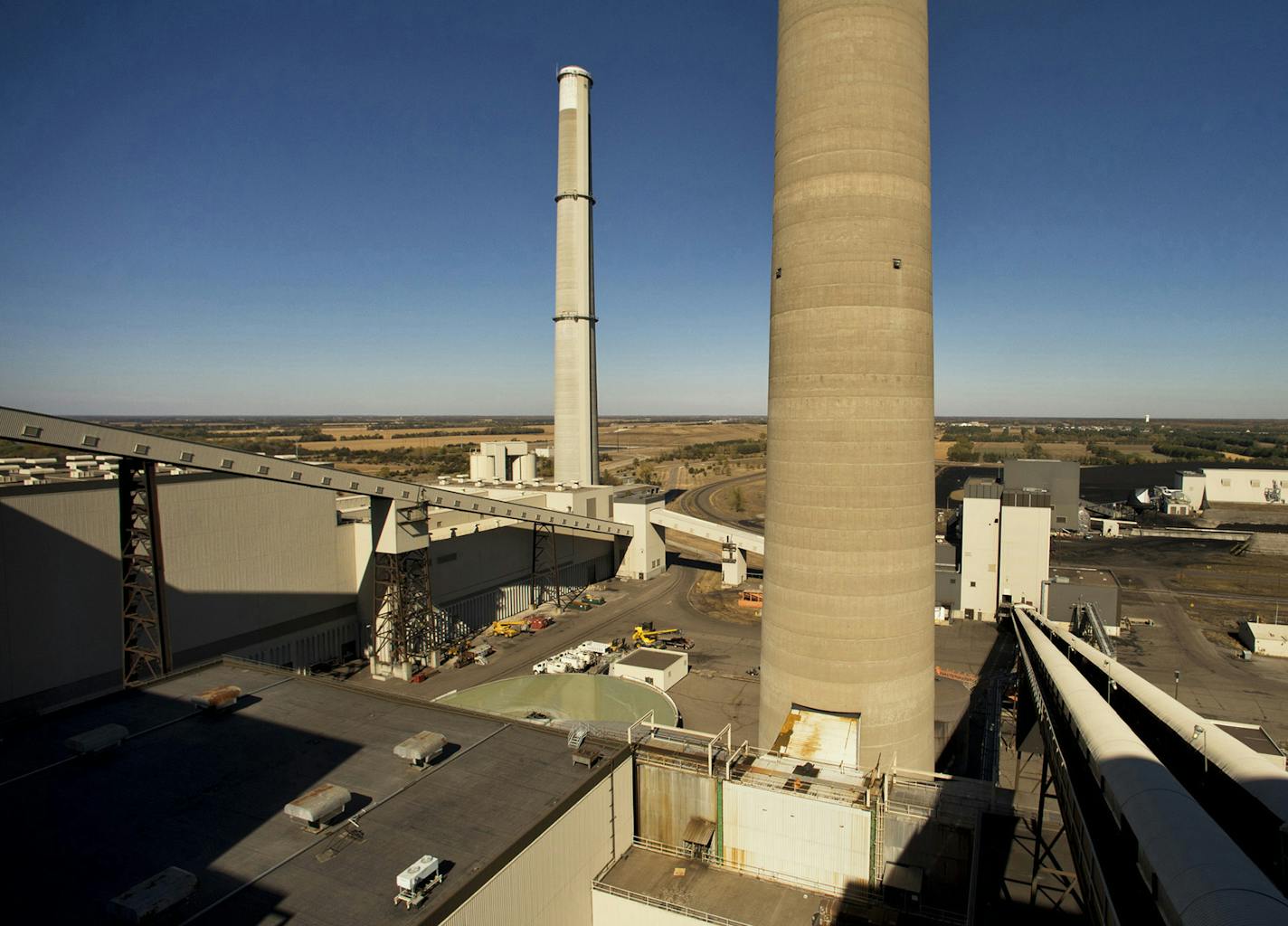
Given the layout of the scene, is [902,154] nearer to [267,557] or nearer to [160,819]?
[160,819]

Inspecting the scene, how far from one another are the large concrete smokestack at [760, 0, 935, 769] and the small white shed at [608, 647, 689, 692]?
17.5 meters

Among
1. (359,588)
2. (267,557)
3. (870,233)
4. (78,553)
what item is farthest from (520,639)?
(870,233)

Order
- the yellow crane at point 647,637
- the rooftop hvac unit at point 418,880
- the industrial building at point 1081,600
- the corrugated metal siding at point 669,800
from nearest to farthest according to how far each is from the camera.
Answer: the rooftop hvac unit at point 418,880 < the corrugated metal siding at point 669,800 < the industrial building at point 1081,600 < the yellow crane at point 647,637

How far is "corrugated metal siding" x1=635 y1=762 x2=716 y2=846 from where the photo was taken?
58.0 feet

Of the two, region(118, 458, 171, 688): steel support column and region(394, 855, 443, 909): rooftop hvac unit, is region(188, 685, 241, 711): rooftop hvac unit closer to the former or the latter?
region(118, 458, 171, 688): steel support column

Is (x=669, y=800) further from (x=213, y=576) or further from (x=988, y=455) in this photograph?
(x=988, y=455)

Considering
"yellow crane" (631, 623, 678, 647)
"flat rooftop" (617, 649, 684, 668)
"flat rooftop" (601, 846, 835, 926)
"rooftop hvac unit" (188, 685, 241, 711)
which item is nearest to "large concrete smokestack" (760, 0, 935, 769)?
"flat rooftop" (601, 846, 835, 926)

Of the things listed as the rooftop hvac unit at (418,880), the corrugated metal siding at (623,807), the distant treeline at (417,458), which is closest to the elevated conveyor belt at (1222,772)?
the corrugated metal siding at (623,807)

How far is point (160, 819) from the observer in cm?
1561

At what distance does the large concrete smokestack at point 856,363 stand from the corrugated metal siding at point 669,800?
530 centimetres

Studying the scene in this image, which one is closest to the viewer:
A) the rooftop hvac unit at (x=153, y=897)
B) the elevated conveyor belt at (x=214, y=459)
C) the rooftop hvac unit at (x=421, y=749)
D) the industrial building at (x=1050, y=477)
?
the rooftop hvac unit at (x=153, y=897)

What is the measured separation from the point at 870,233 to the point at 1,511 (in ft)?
111

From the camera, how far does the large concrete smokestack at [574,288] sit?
200 feet

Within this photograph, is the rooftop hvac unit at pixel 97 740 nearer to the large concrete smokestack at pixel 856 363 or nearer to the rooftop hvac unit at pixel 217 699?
the rooftop hvac unit at pixel 217 699
